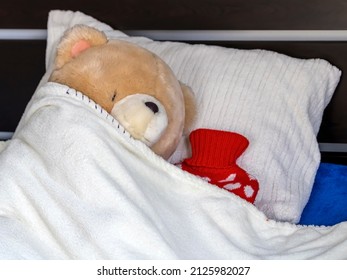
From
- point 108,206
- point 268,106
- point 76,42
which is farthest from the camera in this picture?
point 268,106

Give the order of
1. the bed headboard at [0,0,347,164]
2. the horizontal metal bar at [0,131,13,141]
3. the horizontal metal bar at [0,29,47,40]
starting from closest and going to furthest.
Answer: the bed headboard at [0,0,347,164] → the horizontal metal bar at [0,29,47,40] → the horizontal metal bar at [0,131,13,141]

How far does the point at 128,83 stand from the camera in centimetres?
113

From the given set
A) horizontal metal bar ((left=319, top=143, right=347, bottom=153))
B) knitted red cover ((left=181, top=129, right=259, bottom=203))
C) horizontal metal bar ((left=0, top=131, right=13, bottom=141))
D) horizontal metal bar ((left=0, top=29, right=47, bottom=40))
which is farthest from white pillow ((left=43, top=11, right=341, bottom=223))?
horizontal metal bar ((left=0, top=131, right=13, bottom=141))

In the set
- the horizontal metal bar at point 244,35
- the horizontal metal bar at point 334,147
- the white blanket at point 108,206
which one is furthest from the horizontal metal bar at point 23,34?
the horizontal metal bar at point 334,147

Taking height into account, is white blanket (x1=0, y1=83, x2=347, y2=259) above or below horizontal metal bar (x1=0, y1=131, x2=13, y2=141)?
above

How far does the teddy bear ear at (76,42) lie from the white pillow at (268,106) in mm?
246

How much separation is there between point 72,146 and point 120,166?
0.08 m

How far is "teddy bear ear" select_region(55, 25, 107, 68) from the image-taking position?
119cm

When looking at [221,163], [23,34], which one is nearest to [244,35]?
[221,163]

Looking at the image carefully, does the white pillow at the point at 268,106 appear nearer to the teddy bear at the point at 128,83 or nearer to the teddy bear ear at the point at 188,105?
the teddy bear ear at the point at 188,105

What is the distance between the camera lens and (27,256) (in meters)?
0.96

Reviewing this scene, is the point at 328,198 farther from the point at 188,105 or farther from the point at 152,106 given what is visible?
the point at 152,106

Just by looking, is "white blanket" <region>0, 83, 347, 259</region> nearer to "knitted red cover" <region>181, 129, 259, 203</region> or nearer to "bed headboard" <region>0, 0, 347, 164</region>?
"knitted red cover" <region>181, 129, 259, 203</region>

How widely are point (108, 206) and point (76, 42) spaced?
0.33 m
